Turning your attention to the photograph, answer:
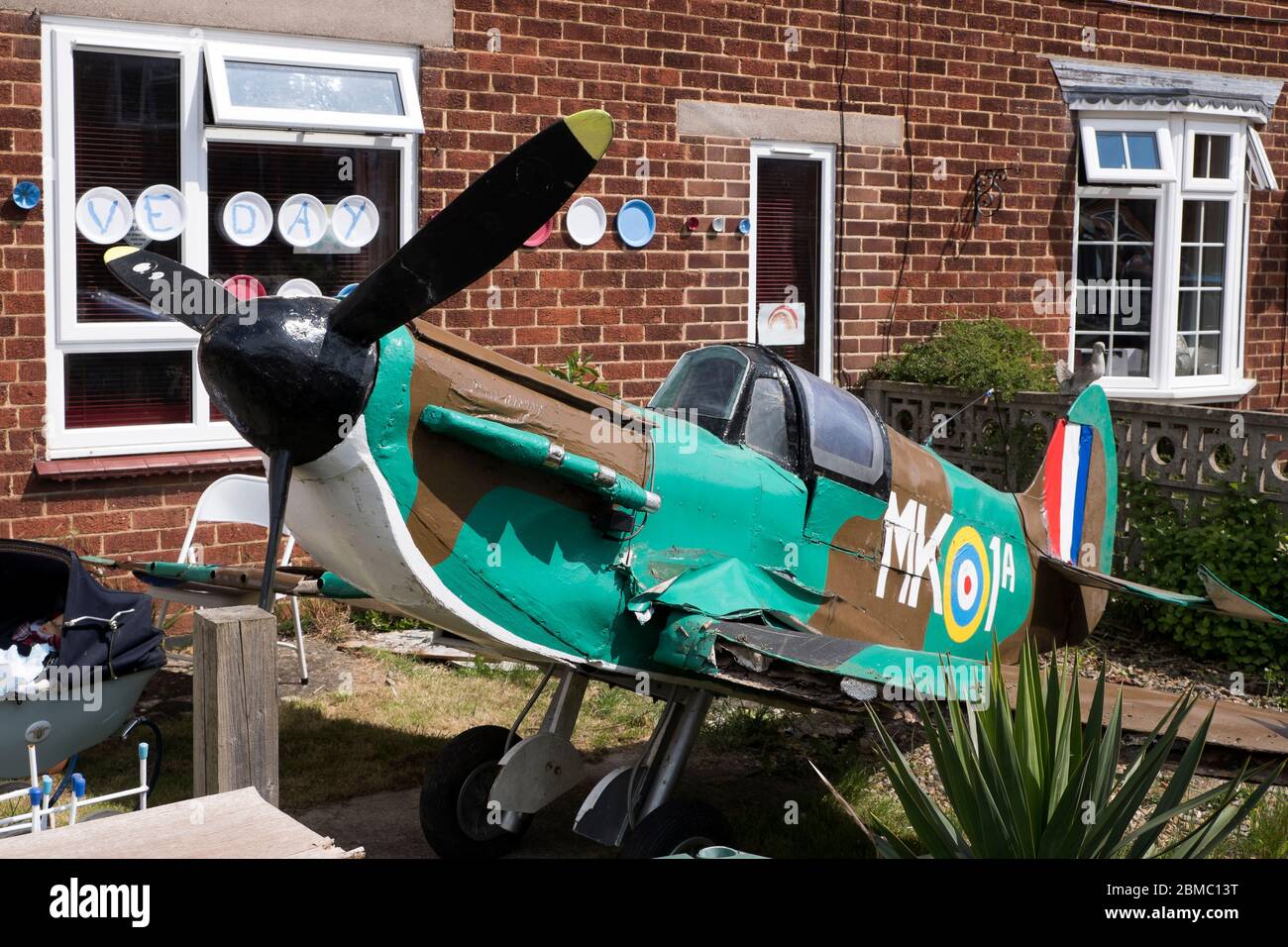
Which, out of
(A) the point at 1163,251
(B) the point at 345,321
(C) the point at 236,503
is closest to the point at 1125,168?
(A) the point at 1163,251

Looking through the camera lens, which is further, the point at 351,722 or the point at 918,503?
the point at 351,722

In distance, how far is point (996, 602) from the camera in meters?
6.11

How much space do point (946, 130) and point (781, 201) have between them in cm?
174

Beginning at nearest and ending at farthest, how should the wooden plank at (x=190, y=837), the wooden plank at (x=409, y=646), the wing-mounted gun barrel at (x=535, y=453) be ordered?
1. the wooden plank at (x=190, y=837)
2. the wing-mounted gun barrel at (x=535, y=453)
3. the wooden plank at (x=409, y=646)

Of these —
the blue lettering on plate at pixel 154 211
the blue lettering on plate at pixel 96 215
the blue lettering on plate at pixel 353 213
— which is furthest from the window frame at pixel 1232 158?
the blue lettering on plate at pixel 96 215

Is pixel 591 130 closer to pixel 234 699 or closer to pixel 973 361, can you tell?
pixel 234 699

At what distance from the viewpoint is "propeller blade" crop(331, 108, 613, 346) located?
154 inches

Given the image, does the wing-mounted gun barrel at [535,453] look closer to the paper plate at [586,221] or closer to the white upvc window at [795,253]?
the paper plate at [586,221]

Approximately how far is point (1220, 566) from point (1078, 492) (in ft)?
6.62

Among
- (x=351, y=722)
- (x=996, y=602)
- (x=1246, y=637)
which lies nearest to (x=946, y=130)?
(x=1246, y=637)

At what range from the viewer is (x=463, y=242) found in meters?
3.96

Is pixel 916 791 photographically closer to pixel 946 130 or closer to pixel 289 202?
pixel 289 202

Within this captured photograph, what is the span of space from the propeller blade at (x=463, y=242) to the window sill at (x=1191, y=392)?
913cm

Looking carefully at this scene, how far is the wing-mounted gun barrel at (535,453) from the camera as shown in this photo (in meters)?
4.27
